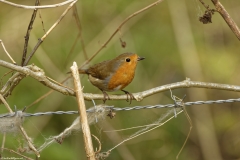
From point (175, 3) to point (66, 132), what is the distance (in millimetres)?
3770

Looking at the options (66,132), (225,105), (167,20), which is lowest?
(66,132)

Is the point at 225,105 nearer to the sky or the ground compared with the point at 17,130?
nearer to the sky

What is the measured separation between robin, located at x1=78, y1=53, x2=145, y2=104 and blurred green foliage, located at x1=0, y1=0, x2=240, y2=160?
0.96 metres

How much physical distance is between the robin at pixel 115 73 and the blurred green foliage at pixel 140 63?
0.96 meters

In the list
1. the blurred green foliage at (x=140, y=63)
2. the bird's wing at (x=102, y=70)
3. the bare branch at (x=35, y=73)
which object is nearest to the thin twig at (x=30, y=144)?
the bare branch at (x=35, y=73)

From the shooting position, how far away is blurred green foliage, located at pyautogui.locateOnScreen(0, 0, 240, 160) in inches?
221

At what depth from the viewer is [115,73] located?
14.4 feet

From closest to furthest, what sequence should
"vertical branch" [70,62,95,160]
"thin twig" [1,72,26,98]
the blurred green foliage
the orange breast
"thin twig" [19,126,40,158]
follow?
"vertical branch" [70,62,95,160], "thin twig" [19,126,40,158], "thin twig" [1,72,26,98], the orange breast, the blurred green foliage

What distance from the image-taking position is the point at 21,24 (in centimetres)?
620

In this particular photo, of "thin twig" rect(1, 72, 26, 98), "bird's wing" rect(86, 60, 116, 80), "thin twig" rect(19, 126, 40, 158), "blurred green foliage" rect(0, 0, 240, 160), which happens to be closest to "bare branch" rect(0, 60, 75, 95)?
"thin twig" rect(1, 72, 26, 98)

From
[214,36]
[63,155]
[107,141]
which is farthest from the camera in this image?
[214,36]

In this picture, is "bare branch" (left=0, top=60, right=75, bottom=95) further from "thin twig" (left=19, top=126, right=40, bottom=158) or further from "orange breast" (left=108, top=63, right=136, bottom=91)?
"orange breast" (left=108, top=63, right=136, bottom=91)

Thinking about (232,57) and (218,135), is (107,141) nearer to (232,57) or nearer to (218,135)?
(218,135)

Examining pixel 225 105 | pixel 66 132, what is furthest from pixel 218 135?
pixel 66 132
